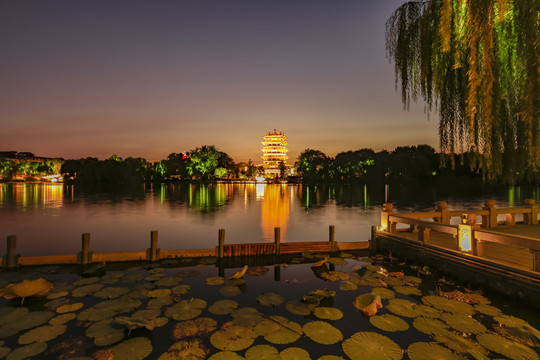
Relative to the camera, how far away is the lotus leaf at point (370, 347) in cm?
501

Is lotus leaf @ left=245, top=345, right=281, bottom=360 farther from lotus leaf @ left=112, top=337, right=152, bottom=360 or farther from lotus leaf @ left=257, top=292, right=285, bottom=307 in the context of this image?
lotus leaf @ left=257, top=292, right=285, bottom=307

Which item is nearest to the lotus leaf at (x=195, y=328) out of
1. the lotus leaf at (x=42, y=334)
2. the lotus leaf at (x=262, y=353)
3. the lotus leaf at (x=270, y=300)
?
the lotus leaf at (x=262, y=353)

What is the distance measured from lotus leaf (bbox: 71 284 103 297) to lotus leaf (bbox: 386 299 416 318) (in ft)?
24.4

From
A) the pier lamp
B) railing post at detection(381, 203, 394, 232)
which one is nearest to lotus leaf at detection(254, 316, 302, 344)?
the pier lamp

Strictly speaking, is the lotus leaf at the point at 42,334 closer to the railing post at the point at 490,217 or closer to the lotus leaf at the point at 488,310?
the lotus leaf at the point at 488,310

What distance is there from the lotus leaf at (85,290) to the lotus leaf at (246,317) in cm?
398

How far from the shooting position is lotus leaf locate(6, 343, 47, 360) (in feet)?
16.1

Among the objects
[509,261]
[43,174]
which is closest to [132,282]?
[509,261]

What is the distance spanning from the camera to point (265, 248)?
1196cm

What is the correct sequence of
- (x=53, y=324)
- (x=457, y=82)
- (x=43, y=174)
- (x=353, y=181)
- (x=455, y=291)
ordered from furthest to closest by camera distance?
(x=43, y=174) → (x=353, y=181) → (x=455, y=291) → (x=53, y=324) → (x=457, y=82)

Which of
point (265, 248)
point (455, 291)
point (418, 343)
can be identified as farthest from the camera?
point (265, 248)

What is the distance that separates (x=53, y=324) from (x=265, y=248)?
734 cm

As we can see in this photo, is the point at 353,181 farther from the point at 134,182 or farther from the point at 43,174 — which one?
the point at 43,174

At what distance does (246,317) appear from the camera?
638cm
